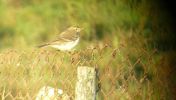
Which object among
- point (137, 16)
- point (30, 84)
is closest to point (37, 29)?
point (137, 16)

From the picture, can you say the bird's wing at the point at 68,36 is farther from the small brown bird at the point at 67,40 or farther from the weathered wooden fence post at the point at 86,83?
the weathered wooden fence post at the point at 86,83

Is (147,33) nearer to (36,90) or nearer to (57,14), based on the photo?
(57,14)

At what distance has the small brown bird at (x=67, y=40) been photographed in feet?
17.5

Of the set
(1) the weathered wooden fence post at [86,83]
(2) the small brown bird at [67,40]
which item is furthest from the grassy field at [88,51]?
(2) the small brown bird at [67,40]

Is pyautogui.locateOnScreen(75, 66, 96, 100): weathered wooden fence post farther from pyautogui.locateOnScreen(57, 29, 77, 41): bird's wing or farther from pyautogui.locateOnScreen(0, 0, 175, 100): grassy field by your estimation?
pyautogui.locateOnScreen(57, 29, 77, 41): bird's wing

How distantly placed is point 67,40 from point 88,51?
2.25m

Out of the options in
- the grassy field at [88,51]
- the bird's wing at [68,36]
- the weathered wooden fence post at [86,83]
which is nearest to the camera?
the weathered wooden fence post at [86,83]

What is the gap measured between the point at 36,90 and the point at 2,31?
562 centimetres

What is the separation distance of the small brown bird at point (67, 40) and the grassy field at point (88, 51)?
0.27 metres

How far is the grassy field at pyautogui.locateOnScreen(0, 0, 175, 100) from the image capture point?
3254mm

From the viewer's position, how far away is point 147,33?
6.61m

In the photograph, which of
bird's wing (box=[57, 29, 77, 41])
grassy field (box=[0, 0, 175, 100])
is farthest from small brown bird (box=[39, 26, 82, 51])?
grassy field (box=[0, 0, 175, 100])

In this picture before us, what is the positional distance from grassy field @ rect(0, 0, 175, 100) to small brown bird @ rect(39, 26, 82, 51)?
0.90ft

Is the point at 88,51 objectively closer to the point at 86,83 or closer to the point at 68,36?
the point at 86,83
